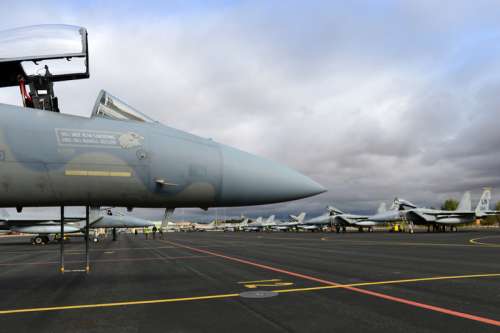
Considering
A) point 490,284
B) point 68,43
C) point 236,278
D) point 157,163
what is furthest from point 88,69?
point 490,284

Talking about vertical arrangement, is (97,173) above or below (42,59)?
below

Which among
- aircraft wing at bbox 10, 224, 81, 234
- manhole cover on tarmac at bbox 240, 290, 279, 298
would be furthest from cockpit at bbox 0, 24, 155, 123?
aircraft wing at bbox 10, 224, 81, 234

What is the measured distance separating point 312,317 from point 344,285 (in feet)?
10.1

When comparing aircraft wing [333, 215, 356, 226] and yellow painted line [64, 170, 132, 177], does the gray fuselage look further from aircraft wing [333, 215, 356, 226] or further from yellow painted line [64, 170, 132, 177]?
aircraft wing [333, 215, 356, 226]

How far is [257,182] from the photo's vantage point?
7.27 metres

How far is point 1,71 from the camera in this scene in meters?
7.18

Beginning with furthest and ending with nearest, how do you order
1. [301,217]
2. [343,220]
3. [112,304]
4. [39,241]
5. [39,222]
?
[301,217]
[343,220]
[39,241]
[39,222]
[112,304]

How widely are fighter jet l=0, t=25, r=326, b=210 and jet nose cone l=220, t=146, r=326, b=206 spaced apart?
2 cm

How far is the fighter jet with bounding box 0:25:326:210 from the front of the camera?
21.1ft

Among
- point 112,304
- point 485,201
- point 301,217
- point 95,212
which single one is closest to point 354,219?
point 485,201

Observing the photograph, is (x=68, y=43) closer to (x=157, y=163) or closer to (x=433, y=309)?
(x=157, y=163)

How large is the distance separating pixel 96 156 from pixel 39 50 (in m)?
2.28

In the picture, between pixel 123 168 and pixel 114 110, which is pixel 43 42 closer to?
pixel 114 110

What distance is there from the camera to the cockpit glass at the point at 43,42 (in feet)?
22.3
